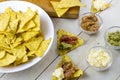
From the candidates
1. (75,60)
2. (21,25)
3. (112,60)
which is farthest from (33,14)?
(112,60)

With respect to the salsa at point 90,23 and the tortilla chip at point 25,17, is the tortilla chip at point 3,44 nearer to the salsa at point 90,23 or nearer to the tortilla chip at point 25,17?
the tortilla chip at point 25,17

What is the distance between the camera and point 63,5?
1450 mm

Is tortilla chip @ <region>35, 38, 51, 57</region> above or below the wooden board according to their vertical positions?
below

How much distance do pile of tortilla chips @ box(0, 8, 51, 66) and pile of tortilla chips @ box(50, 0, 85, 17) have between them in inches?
Result: 6.6

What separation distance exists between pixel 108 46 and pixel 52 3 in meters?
0.33

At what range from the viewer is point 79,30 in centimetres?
146

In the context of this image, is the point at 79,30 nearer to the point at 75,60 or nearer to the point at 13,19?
the point at 75,60

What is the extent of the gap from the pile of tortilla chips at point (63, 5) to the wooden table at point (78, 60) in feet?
0.18

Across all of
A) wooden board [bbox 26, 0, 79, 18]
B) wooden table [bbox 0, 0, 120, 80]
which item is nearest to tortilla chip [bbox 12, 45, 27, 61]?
wooden table [bbox 0, 0, 120, 80]

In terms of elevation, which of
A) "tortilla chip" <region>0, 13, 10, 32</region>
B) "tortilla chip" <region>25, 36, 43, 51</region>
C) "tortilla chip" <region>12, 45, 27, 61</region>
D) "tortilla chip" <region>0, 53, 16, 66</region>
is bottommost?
"tortilla chip" <region>0, 53, 16, 66</region>

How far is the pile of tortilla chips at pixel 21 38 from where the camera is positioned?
4.17 ft

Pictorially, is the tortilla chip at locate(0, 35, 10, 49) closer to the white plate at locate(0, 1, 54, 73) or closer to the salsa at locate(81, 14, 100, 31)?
the white plate at locate(0, 1, 54, 73)

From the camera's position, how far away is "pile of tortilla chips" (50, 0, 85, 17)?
1441 millimetres

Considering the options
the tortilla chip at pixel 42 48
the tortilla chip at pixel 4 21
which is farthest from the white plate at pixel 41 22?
the tortilla chip at pixel 4 21
